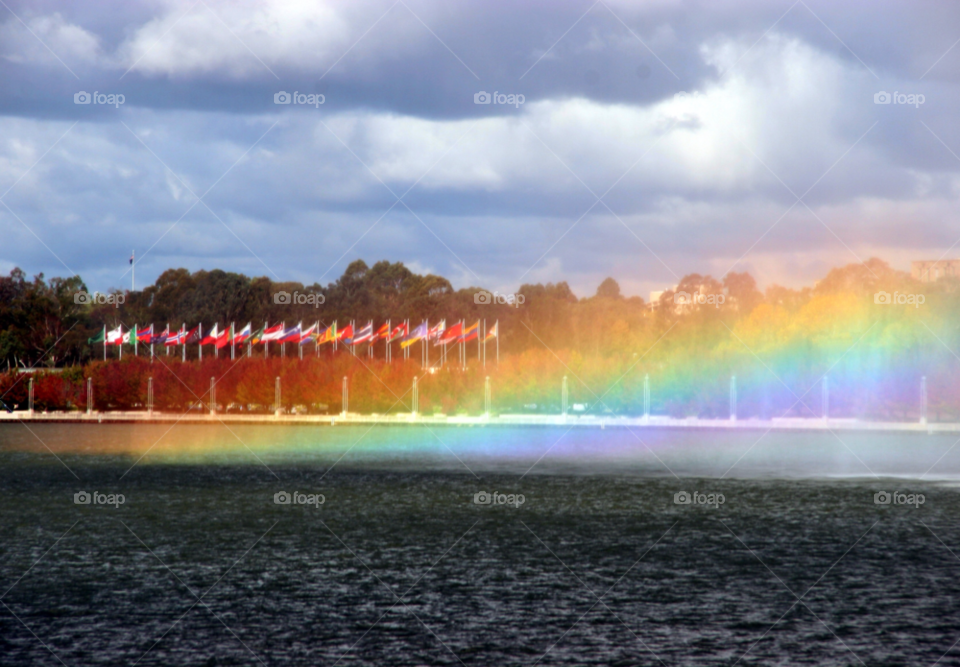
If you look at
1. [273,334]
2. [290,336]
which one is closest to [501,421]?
[273,334]

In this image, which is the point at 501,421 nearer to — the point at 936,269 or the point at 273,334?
the point at 273,334

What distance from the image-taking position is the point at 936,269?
128750 millimetres

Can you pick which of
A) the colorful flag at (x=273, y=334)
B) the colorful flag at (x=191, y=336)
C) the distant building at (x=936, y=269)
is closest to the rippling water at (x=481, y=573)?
the colorful flag at (x=273, y=334)

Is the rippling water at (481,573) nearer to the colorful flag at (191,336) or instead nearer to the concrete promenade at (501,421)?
the concrete promenade at (501,421)

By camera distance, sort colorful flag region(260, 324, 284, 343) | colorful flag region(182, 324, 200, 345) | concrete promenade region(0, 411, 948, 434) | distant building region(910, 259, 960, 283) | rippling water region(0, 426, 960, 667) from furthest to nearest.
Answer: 1. distant building region(910, 259, 960, 283)
2. colorful flag region(182, 324, 200, 345)
3. colorful flag region(260, 324, 284, 343)
4. concrete promenade region(0, 411, 948, 434)
5. rippling water region(0, 426, 960, 667)

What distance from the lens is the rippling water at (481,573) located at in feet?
53.4

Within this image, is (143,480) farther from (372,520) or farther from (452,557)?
(452,557)

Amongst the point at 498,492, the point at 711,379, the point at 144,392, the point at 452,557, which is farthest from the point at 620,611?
the point at 144,392

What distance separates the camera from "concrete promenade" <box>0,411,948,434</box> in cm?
7775

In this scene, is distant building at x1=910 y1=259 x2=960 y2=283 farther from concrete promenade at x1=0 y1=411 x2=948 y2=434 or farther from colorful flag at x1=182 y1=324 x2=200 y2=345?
colorful flag at x1=182 y1=324 x2=200 y2=345

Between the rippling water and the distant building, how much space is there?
82.0 m

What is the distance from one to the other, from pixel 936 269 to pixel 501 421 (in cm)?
6678

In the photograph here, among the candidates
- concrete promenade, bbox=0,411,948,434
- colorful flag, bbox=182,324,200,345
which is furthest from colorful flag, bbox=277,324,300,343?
colorful flag, bbox=182,324,200,345

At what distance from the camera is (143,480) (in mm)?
43469
